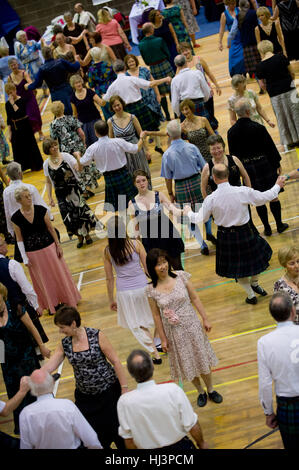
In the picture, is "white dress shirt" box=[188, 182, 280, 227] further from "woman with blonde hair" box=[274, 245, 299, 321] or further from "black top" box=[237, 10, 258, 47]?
"black top" box=[237, 10, 258, 47]

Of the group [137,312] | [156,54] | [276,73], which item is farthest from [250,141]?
[156,54]

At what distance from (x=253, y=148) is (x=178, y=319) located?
97.1 inches

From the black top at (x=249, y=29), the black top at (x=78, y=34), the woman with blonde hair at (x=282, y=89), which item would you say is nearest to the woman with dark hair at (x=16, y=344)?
the woman with blonde hair at (x=282, y=89)

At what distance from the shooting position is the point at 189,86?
28.0 feet

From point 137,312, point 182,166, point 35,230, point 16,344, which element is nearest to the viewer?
point 16,344

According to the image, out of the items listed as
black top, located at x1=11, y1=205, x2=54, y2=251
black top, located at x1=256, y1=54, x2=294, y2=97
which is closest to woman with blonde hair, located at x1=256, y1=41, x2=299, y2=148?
black top, located at x1=256, y1=54, x2=294, y2=97

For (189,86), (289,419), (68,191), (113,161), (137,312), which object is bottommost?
(137,312)

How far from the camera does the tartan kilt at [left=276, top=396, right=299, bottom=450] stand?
400 cm

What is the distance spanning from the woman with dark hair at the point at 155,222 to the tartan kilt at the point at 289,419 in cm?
218

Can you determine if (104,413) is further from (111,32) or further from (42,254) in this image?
(111,32)

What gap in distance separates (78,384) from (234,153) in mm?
3180

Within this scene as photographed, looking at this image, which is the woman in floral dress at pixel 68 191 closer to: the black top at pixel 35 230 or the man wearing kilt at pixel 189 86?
the black top at pixel 35 230

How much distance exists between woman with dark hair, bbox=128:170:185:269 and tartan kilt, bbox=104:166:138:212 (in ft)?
5.48

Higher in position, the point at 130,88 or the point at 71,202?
the point at 130,88
